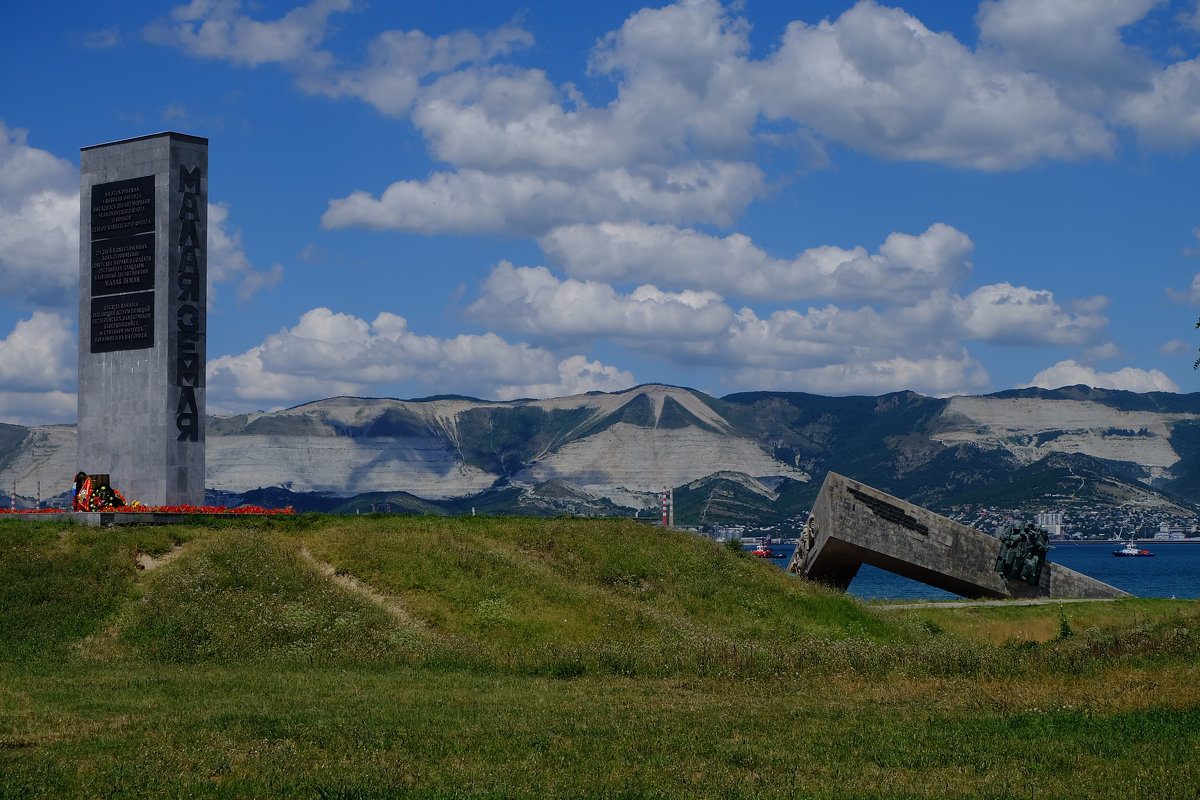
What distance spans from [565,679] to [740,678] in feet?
11.6

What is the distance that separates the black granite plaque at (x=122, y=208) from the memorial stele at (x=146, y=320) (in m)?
0.03

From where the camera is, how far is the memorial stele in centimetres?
3847

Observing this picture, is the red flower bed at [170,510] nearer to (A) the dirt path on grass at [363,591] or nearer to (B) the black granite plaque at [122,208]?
(A) the dirt path on grass at [363,591]

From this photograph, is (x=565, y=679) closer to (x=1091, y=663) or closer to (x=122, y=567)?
(x=1091, y=663)

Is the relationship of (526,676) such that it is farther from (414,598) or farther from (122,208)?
(122,208)

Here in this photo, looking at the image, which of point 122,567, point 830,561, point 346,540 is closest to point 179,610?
point 122,567

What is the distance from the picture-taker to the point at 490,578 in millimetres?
32562

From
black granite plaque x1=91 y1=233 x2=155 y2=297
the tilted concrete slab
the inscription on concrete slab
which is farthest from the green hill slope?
black granite plaque x1=91 y1=233 x2=155 y2=297

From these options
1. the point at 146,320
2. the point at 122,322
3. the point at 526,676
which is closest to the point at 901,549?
the point at 526,676

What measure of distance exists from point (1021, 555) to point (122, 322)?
3426 cm

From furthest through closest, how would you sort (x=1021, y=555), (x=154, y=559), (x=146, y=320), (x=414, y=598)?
(x=1021, y=555), (x=146, y=320), (x=154, y=559), (x=414, y=598)

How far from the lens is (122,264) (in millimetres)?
39719

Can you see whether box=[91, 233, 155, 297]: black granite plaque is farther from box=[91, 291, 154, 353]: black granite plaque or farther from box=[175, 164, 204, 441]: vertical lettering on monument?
box=[175, 164, 204, 441]: vertical lettering on monument

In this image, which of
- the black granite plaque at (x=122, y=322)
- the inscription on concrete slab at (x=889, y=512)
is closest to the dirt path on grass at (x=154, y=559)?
the black granite plaque at (x=122, y=322)
